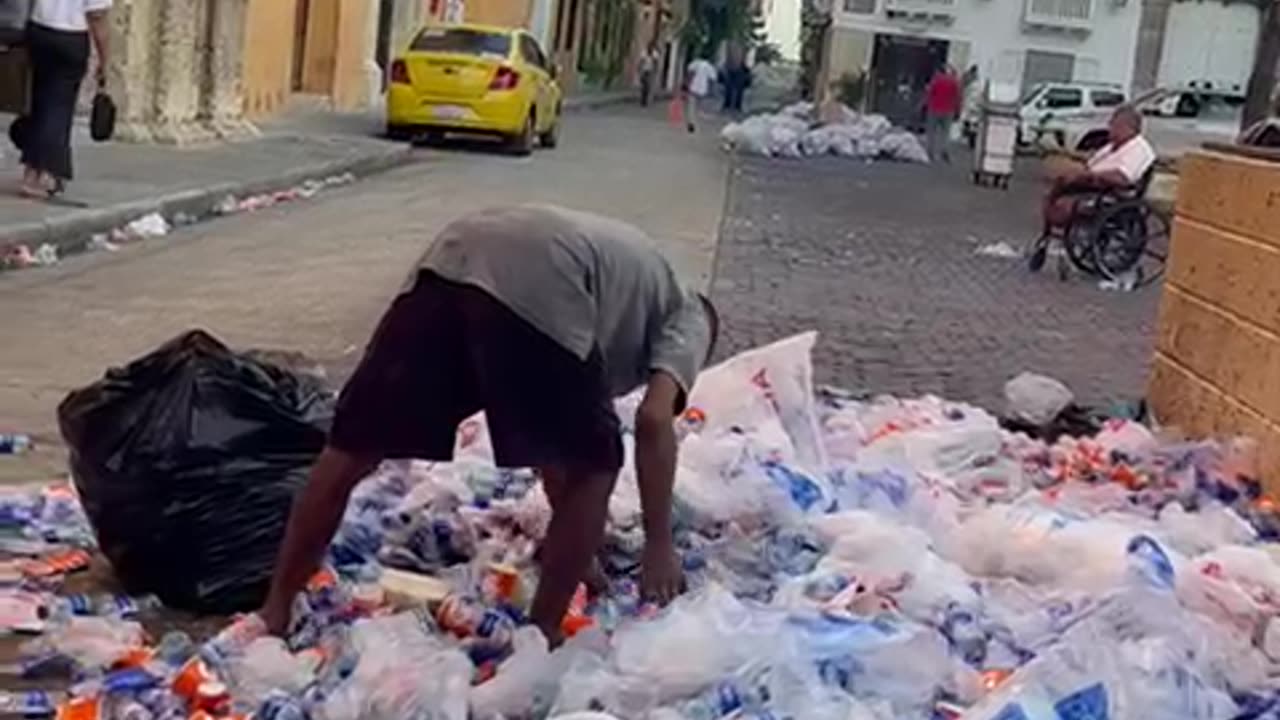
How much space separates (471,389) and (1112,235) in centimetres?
1248

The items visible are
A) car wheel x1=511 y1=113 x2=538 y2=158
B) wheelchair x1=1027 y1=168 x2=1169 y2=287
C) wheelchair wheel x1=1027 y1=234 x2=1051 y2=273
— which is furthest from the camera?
car wheel x1=511 y1=113 x2=538 y2=158

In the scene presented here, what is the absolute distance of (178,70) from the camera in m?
20.0

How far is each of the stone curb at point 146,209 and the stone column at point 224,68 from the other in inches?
54.5

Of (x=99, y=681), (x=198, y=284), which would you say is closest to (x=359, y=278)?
(x=198, y=284)

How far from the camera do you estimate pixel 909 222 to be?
843 inches

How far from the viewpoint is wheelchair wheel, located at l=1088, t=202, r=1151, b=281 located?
1614 centimetres

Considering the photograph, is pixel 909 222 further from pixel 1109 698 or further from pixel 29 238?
pixel 1109 698

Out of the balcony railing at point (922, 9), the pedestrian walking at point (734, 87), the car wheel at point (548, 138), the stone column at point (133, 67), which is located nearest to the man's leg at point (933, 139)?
the car wheel at point (548, 138)

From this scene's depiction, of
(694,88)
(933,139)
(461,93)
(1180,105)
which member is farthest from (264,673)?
Answer: (1180,105)

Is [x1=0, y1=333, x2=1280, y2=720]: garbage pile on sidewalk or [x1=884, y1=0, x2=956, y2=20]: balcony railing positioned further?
[x1=884, y1=0, x2=956, y2=20]: balcony railing

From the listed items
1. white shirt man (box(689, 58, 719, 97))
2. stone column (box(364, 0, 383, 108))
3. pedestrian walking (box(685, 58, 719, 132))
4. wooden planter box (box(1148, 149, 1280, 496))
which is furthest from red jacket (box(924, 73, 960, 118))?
wooden planter box (box(1148, 149, 1280, 496))

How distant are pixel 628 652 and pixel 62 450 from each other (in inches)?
113

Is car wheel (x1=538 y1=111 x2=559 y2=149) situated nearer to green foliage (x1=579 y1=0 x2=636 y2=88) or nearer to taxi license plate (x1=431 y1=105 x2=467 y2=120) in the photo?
taxi license plate (x1=431 y1=105 x2=467 y2=120)

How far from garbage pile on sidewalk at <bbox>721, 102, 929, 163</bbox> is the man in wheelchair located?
57.8 feet
